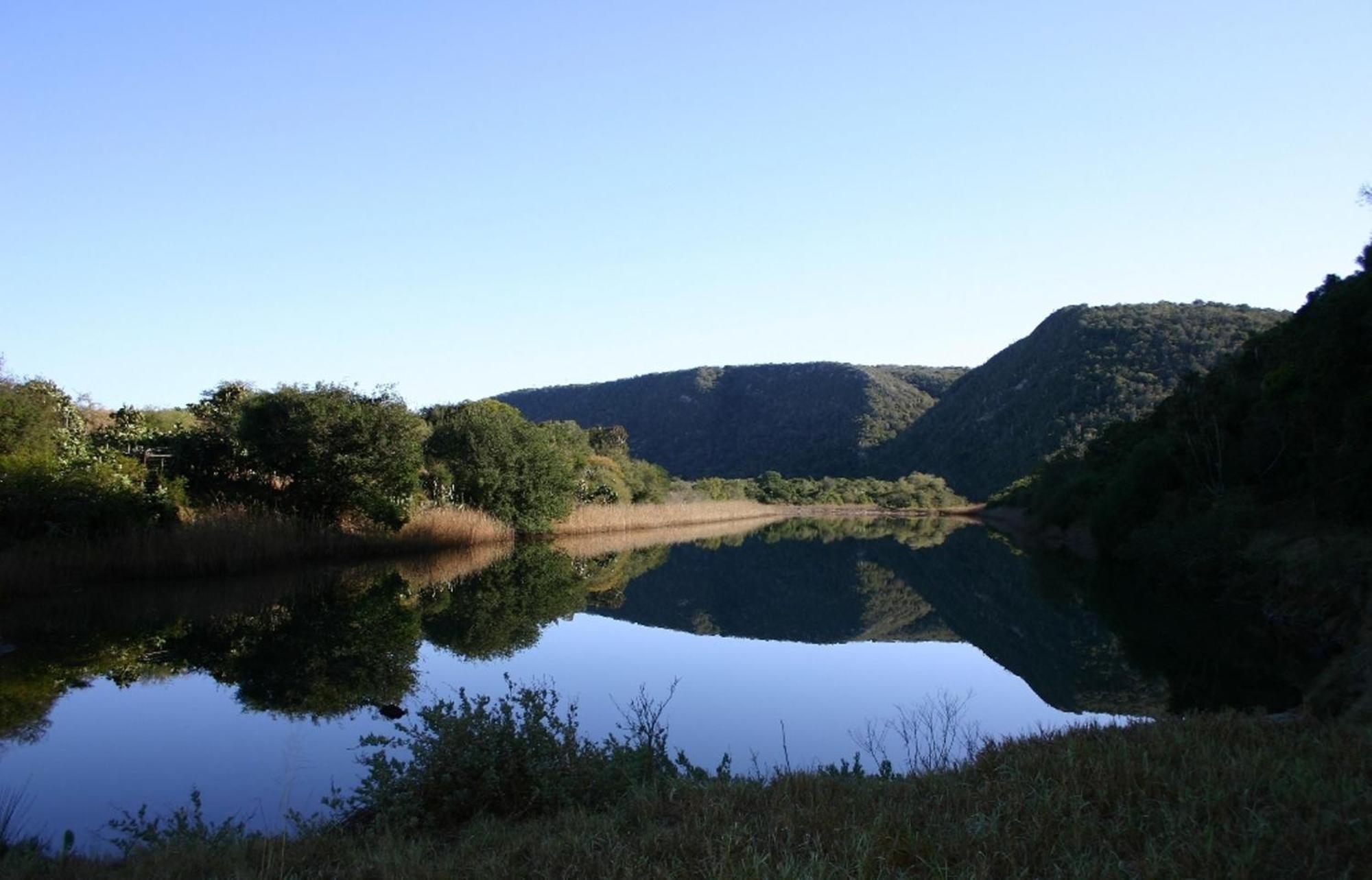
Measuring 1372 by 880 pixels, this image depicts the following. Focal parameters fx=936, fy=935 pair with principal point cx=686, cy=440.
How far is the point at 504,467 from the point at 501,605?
48.1 feet

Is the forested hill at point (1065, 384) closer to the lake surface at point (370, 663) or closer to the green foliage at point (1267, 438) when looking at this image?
the green foliage at point (1267, 438)

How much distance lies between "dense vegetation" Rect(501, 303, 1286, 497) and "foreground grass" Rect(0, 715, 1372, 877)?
176 ft

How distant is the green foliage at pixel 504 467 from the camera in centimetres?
3117

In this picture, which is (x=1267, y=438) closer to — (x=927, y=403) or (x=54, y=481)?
(x=54, y=481)

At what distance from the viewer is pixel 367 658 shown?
39.2 ft

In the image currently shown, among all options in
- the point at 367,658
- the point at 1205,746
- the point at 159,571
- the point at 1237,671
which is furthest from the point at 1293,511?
the point at 159,571

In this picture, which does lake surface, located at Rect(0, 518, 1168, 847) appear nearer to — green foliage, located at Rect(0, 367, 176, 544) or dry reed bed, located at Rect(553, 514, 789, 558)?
green foliage, located at Rect(0, 367, 176, 544)

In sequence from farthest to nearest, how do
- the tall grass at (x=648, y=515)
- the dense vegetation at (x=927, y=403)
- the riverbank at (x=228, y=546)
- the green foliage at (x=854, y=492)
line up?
the green foliage at (x=854, y=492)
the dense vegetation at (x=927, y=403)
the tall grass at (x=648, y=515)
the riverbank at (x=228, y=546)

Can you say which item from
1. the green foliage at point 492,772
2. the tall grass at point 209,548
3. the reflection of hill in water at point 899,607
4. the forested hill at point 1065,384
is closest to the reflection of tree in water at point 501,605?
the reflection of hill in water at point 899,607

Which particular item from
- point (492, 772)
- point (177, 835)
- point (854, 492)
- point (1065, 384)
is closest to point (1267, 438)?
point (492, 772)

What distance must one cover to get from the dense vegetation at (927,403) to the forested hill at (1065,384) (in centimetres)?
13

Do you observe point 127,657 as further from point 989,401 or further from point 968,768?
point 989,401

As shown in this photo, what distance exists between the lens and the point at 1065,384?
64375 millimetres

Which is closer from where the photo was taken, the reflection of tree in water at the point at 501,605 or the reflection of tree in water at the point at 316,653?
the reflection of tree in water at the point at 316,653
